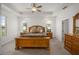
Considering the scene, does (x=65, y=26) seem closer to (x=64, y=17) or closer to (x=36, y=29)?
(x=64, y=17)

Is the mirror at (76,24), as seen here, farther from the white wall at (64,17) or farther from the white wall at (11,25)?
the white wall at (11,25)

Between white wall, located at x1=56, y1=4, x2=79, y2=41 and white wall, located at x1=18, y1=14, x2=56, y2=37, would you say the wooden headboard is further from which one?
white wall, located at x1=56, y1=4, x2=79, y2=41

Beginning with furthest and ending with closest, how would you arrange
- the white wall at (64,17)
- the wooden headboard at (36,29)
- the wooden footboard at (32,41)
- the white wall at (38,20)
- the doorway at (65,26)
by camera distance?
the wooden footboard at (32,41) < the wooden headboard at (36,29) < the white wall at (38,20) < the white wall at (64,17) < the doorway at (65,26)

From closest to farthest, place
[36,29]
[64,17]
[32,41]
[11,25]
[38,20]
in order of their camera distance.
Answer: [11,25], [64,17], [38,20], [36,29], [32,41]

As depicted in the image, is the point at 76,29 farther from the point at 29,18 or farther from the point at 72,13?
the point at 29,18

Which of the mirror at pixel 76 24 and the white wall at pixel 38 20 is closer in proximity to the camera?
the mirror at pixel 76 24

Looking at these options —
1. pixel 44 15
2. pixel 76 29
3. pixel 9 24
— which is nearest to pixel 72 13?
pixel 76 29

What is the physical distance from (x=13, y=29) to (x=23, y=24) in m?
0.37

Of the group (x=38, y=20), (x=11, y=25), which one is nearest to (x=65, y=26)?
(x=38, y=20)

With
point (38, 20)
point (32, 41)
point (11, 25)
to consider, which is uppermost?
point (38, 20)

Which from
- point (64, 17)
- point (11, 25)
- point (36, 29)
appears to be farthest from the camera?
point (36, 29)

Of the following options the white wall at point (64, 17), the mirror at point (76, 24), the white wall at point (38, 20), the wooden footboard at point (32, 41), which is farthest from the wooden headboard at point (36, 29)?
the mirror at point (76, 24)

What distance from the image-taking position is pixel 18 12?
4.75 meters

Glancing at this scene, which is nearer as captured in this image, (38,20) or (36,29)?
(38,20)
